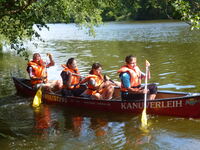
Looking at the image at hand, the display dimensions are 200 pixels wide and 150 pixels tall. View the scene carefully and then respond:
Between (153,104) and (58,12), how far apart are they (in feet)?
16.6

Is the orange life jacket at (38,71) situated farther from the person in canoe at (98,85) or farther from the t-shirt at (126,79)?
the t-shirt at (126,79)

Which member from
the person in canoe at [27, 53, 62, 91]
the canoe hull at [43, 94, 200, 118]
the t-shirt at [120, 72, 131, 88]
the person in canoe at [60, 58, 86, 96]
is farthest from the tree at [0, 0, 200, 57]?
the canoe hull at [43, 94, 200, 118]

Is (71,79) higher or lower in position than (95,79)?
lower

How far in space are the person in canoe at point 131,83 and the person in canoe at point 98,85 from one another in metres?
0.74

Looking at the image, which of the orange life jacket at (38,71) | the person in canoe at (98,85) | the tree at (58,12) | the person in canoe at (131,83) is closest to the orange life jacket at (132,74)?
the person in canoe at (131,83)

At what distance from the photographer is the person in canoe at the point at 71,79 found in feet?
30.3

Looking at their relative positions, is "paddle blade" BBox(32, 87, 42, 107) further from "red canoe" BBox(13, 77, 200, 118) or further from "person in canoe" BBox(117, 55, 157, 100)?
"person in canoe" BBox(117, 55, 157, 100)

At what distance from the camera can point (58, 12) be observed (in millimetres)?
10891

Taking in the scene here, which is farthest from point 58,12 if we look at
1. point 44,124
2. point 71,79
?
point 44,124

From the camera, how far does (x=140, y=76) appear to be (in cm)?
826

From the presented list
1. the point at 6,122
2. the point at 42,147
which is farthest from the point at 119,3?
the point at 42,147

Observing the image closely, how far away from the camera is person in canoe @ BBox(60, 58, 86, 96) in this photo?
9.23 m

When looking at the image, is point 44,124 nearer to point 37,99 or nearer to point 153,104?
point 37,99

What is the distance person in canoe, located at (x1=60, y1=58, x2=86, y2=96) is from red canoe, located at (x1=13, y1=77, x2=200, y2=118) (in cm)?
24
